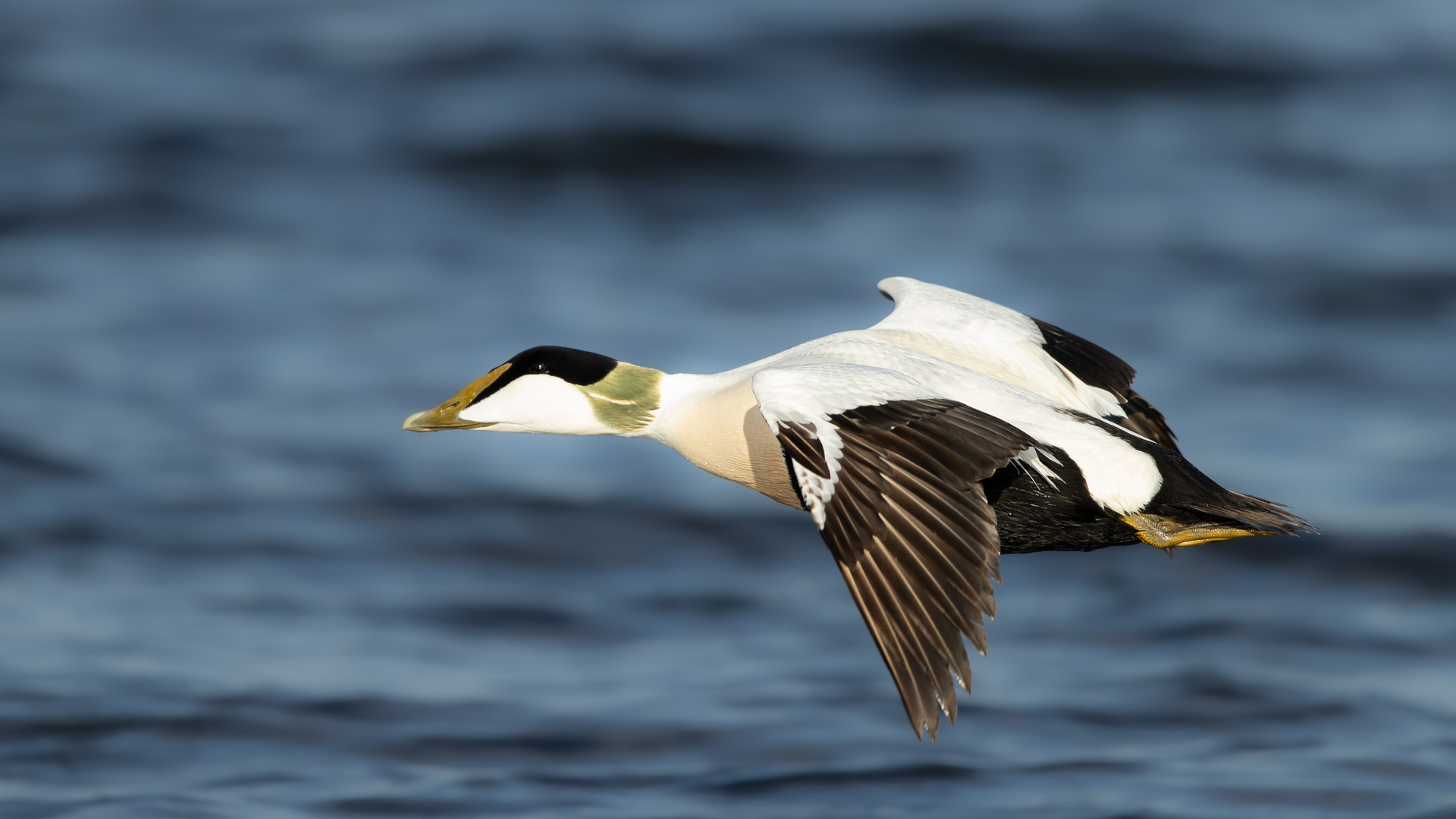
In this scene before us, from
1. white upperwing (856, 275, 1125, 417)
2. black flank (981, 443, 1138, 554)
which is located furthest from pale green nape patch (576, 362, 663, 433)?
black flank (981, 443, 1138, 554)

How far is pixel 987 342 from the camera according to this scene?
16.7ft

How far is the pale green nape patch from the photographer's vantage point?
4746mm

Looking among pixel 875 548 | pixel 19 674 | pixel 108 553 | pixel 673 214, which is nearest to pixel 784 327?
pixel 673 214

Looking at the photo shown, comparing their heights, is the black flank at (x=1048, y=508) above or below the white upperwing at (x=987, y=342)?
below

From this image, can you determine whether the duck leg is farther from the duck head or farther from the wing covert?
the duck head

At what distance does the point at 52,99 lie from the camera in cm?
1633

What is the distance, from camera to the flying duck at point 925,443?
11.8 feet

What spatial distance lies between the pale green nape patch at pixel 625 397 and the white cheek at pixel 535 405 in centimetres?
3

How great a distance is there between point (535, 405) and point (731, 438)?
0.61 metres

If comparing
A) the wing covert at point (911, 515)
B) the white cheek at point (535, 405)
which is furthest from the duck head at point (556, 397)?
the wing covert at point (911, 515)

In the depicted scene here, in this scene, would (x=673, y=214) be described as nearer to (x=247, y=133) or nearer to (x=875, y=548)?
(x=247, y=133)

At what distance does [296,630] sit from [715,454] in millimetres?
5233

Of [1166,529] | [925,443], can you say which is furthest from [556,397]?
[1166,529]

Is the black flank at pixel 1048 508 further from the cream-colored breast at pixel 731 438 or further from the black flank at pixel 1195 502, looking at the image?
the cream-colored breast at pixel 731 438
